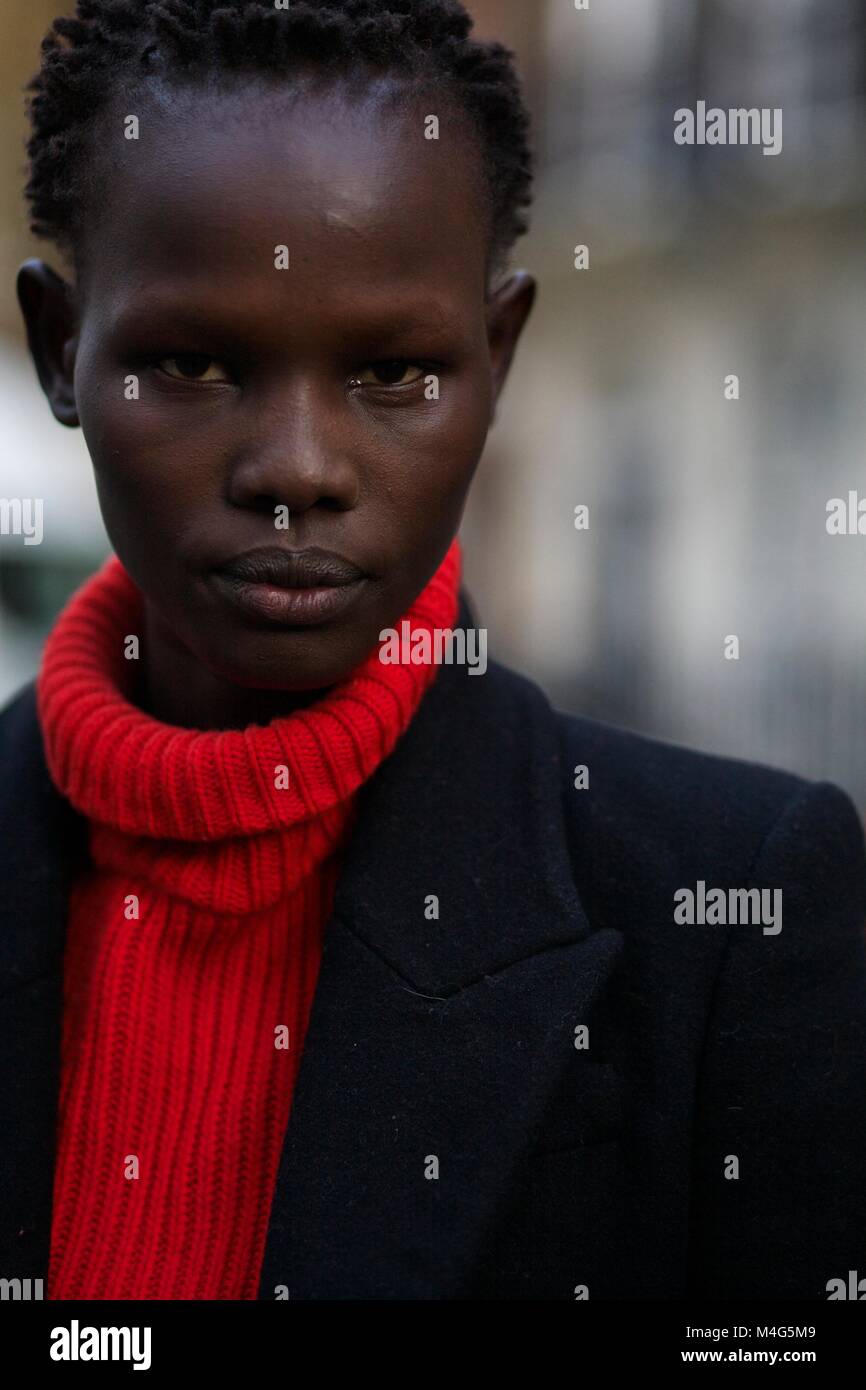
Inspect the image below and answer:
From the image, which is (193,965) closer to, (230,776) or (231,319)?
(230,776)

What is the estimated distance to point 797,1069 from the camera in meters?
1.64

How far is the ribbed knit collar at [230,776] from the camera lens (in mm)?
1709

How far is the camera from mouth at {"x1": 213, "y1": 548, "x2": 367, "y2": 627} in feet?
5.03

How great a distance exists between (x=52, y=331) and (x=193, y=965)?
89 centimetres

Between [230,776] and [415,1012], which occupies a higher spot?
[230,776]

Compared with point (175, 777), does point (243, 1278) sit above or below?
below

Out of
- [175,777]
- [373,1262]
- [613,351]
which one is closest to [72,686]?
[175,777]

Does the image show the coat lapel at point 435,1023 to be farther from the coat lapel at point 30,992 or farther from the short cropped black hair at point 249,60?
the short cropped black hair at point 249,60

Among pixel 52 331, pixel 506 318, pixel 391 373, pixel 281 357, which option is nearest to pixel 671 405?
pixel 506 318

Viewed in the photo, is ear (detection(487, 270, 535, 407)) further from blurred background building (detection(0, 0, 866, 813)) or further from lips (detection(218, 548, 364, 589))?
blurred background building (detection(0, 0, 866, 813))

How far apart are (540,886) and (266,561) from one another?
591 mm

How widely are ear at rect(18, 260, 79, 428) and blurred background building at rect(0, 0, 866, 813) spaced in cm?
656

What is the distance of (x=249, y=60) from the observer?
59.7 inches

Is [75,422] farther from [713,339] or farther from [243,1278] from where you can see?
[713,339]
